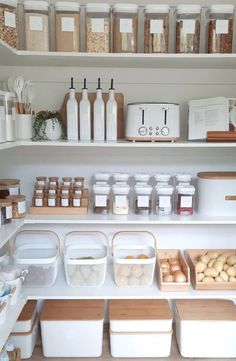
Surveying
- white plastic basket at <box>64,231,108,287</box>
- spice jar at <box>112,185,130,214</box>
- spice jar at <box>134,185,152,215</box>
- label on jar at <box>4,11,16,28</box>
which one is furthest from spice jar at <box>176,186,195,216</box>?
label on jar at <box>4,11,16,28</box>

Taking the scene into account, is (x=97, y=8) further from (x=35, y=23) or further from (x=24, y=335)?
(x=24, y=335)

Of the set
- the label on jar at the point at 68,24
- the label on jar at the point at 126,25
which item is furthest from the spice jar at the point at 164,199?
the label on jar at the point at 68,24

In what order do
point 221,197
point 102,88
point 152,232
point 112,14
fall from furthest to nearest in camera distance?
point 152,232 → point 102,88 → point 221,197 → point 112,14

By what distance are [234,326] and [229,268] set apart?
0.33 metres

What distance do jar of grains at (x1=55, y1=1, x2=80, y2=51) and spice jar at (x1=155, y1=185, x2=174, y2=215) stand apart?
874 millimetres

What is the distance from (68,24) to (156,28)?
0.44 m

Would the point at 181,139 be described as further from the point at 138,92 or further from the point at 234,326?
the point at 234,326

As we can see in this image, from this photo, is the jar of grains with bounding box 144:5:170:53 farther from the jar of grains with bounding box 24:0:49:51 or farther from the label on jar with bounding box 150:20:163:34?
the jar of grains with bounding box 24:0:49:51

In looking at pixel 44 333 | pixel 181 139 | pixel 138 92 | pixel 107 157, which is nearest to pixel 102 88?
pixel 138 92

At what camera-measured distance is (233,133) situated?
1905 millimetres

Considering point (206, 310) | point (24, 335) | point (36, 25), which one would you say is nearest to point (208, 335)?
point (206, 310)

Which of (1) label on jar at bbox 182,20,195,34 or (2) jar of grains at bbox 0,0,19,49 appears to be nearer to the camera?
(2) jar of grains at bbox 0,0,19,49

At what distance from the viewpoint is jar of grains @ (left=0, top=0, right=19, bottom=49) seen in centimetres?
175

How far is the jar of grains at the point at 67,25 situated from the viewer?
6.02 ft
